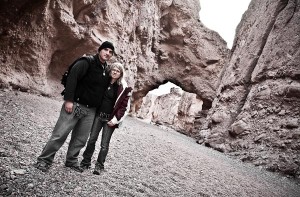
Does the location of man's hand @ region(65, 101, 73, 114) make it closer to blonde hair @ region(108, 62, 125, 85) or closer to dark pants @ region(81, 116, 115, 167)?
dark pants @ region(81, 116, 115, 167)

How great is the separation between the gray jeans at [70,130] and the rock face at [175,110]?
24650 millimetres

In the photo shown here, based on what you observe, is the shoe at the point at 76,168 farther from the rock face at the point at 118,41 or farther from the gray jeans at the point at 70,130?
the rock face at the point at 118,41

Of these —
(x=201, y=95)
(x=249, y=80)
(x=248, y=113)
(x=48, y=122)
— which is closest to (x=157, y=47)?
(x=201, y=95)

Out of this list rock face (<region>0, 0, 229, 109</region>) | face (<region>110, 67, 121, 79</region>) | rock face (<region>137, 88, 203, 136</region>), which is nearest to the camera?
face (<region>110, 67, 121, 79</region>)

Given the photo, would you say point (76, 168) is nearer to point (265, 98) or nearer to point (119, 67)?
point (119, 67)

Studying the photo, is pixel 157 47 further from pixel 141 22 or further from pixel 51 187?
pixel 51 187

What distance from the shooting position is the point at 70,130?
4.09 meters

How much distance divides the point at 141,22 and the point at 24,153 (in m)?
19.4

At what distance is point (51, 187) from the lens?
3303 millimetres

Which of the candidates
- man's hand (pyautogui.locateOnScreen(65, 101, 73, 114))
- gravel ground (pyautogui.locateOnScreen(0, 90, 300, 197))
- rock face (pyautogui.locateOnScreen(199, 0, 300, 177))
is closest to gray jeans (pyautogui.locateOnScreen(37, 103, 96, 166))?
man's hand (pyautogui.locateOnScreen(65, 101, 73, 114))

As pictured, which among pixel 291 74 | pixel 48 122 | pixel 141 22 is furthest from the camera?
pixel 141 22

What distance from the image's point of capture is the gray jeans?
3893mm

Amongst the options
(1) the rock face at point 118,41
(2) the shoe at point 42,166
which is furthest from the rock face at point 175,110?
(2) the shoe at point 42,166

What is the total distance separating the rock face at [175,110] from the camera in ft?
115
